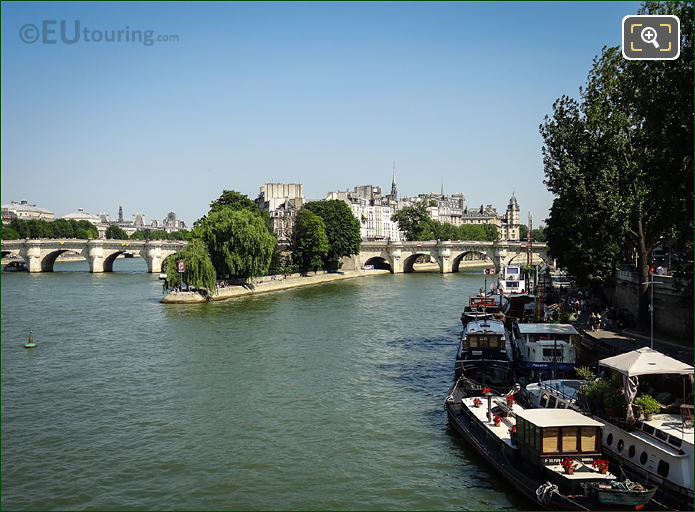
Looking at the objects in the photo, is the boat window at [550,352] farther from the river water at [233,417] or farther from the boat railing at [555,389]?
the boat railing at [555,389]

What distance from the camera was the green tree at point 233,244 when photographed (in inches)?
2147

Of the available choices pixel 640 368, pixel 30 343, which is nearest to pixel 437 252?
pixel 30 343

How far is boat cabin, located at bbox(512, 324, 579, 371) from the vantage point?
77.2 ft

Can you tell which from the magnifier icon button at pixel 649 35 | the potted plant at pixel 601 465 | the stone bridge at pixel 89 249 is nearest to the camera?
the magnifier icon button at pixel 649 35

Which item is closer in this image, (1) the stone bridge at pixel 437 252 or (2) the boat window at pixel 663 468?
(2) the boat window at pixel 663 468

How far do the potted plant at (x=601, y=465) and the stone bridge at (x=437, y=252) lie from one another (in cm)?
7143

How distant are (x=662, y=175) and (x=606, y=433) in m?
7.62

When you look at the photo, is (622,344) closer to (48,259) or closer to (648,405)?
(648,405)

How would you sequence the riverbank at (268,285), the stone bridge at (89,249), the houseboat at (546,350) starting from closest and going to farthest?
1. the houseboat at (546,350)
2. the riverbank at (268,285)
3. the stone bridge at (89,249)

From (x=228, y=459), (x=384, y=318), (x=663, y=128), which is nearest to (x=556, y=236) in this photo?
(x=384, y=318)

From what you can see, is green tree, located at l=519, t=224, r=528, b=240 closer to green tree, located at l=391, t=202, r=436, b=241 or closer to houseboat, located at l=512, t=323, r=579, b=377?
green tree, located at l=391, t=202, r=436, b=241

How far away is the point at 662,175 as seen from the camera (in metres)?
18.6

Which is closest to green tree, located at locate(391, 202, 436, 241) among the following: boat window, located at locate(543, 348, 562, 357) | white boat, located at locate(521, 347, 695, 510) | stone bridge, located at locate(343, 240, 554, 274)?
stone bridge, located at locate(343, 240, 554, 274)

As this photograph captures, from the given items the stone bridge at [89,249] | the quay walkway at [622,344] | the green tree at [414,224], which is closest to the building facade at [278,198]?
the green tree at [414,224]
